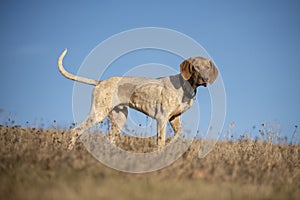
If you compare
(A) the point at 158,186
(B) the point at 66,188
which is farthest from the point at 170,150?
(B) the point at 66,188

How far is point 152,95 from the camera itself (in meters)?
8.34

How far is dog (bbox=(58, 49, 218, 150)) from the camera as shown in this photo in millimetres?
7973

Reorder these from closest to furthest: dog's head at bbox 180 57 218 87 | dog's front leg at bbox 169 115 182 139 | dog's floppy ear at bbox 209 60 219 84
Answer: dog's head at bbox 180 57 218 87, dog's floppy ear at bbox 209 60 219 84, dog's front leg at bbox 169 115 182 139

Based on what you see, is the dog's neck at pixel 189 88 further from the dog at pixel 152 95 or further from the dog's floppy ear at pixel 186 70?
the dog's floppy ear at pixel 186 70

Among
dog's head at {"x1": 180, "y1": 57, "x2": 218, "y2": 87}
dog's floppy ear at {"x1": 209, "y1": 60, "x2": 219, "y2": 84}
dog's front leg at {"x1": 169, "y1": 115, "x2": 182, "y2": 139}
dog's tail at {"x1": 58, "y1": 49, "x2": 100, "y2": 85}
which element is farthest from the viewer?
dog's front leg at {"x1": 169, "y1": 115, "x2": 182, "y2": 139}

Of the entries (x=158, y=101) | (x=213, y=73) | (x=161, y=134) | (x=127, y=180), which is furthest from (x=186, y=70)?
(x=127, y=180)

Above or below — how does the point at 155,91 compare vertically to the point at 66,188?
above

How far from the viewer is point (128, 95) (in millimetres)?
8672

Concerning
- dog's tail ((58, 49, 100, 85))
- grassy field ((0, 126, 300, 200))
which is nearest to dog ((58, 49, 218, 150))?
dog's tail ((58, 49, 100, 85))

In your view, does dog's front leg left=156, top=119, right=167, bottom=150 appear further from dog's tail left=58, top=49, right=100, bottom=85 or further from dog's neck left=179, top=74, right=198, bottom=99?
dog's tail left=58, top=49, right=100, bottom=85

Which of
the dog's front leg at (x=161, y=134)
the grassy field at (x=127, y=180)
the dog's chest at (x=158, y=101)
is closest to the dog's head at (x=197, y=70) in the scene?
the dog's chest at (x=158, y=101)

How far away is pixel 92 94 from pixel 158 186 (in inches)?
200

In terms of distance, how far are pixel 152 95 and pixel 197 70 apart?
46.8 inches

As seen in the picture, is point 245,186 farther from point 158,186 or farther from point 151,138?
point 151,138
